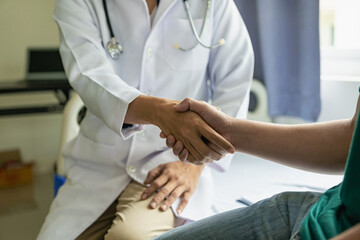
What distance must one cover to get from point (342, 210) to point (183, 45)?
80 centimetres

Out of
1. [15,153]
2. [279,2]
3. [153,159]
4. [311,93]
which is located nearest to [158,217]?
[153,159]

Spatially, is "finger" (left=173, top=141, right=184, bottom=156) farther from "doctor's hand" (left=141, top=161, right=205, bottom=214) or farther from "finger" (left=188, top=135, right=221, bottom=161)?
"doctor's hand" (left=141, top=161, right=205, bottom=214)

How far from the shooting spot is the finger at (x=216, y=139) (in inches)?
42.6

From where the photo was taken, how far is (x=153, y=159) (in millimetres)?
1356

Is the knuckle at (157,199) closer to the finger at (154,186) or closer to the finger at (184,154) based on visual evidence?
the finger at (154,186)

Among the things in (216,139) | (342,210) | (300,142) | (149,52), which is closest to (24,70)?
(149,52)

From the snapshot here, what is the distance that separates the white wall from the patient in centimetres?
263

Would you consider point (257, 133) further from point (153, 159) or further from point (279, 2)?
point (279, 2)

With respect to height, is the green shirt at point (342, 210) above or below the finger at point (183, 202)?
above

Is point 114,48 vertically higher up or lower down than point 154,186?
higher up

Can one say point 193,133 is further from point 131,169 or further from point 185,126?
point 131,169

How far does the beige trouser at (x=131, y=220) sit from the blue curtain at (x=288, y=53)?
0.97 metres

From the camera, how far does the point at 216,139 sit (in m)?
1.09

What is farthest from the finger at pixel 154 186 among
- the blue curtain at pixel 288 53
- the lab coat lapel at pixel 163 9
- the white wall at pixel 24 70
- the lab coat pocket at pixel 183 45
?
the white wall at pixel 24 70
